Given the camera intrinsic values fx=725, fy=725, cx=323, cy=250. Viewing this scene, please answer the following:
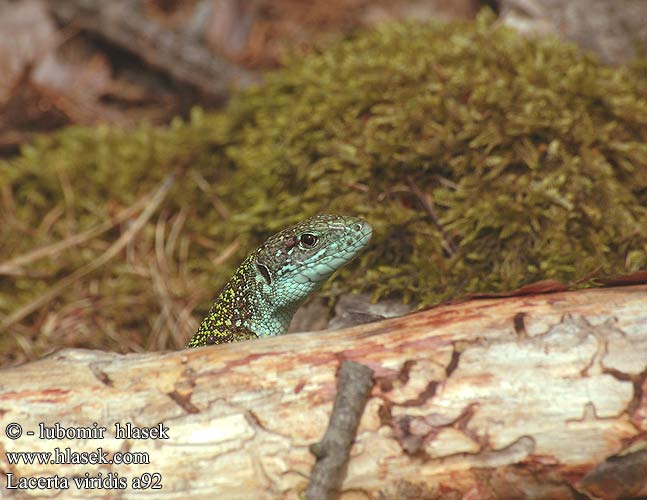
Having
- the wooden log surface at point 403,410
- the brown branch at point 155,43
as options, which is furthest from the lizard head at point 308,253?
the brown branch at point 155,43

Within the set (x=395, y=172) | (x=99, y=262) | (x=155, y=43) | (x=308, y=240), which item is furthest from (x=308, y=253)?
(x=155, y=43)

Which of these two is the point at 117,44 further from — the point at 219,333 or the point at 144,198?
the point at 219,333

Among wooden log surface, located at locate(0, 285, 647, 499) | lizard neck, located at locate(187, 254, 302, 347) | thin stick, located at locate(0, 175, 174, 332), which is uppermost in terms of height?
wooden log surface, located at locate(0, 285, 647, 499)

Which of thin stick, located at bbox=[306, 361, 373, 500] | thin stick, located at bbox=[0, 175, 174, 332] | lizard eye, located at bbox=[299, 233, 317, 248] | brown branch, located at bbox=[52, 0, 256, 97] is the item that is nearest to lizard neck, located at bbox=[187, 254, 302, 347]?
lizard eye, located at bbox=[299, 233, 317, 248]

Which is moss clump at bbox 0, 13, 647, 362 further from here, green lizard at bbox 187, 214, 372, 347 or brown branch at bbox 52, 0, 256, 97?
brown branch at bbox 52, 0, 256, 97

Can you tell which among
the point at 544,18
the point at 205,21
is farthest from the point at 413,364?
the point at 205,21

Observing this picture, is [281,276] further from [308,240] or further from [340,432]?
[340,432]
